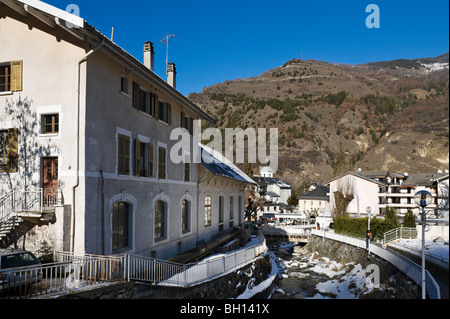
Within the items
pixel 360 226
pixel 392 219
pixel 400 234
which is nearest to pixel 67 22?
pixel 400 234

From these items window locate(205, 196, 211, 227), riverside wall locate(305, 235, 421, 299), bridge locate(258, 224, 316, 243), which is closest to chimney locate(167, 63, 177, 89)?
window locate(205, 196, 211, 227)

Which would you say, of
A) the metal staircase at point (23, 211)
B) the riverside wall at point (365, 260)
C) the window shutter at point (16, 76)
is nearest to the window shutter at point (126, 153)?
the metal staircase at point (23, 211)

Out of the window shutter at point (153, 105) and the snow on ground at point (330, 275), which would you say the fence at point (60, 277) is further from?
the snow on ground at point (330, 275)

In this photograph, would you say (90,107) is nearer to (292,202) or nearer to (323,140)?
(292,202)

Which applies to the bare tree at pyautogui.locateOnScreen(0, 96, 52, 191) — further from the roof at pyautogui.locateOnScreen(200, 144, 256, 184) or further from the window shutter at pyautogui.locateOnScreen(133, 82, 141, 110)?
the roof at pyautogui.locateOnScreen(200, 144, 256, 184)

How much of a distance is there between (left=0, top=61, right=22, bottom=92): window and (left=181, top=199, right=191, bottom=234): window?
36.8 feet

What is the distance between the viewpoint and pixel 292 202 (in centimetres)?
8356

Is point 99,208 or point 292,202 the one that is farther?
point 292,202

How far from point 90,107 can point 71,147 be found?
1.64 m

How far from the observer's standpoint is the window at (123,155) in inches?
558

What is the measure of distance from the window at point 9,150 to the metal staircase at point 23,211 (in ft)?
3.54

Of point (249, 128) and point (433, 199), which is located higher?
point (249, 128)

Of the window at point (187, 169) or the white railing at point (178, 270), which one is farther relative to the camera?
the window at point (187, 169)

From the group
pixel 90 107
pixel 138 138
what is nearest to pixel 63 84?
pixel 90 107
